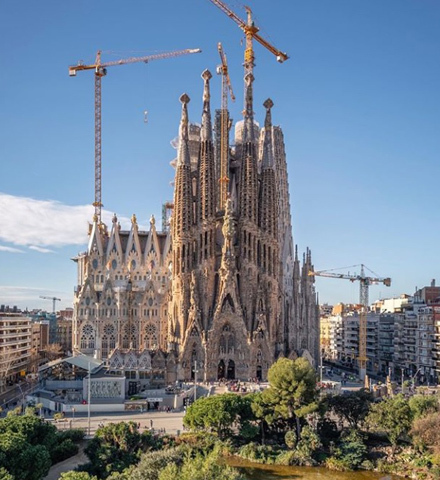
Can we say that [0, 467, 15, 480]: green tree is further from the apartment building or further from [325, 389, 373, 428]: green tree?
the apartment building

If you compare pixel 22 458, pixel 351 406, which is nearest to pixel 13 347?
pixel 22 458

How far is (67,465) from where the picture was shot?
115 feet

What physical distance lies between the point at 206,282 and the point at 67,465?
36.4 m

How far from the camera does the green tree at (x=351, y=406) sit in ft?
137

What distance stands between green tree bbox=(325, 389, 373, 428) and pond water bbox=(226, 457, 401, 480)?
5.10 metres

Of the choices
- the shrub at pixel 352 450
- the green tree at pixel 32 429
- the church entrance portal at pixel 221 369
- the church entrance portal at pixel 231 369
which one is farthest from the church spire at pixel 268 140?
the green tree at pixel 32 429

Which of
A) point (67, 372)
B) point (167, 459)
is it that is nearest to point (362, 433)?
point (167, 459)

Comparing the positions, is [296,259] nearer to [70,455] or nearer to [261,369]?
[261,369]

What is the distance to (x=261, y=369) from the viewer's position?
67.4m

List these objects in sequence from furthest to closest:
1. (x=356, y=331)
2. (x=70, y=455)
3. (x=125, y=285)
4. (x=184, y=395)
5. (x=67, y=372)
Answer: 1. (x=356, y=331)
2. (x=125, y=285)
3. (x=67, y=372)
4. (x=184, y=395)
5. (x=70, y=455)

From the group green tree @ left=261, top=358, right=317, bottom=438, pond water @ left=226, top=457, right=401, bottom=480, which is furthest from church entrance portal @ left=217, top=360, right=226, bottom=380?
pond water @ left=226, top=457, right=401, bottom=480

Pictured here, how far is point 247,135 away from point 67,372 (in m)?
36.7

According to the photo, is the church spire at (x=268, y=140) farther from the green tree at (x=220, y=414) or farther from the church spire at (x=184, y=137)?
the green tree at (x=220, y=414)

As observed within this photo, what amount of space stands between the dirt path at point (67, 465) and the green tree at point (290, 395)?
12470 millimetres
